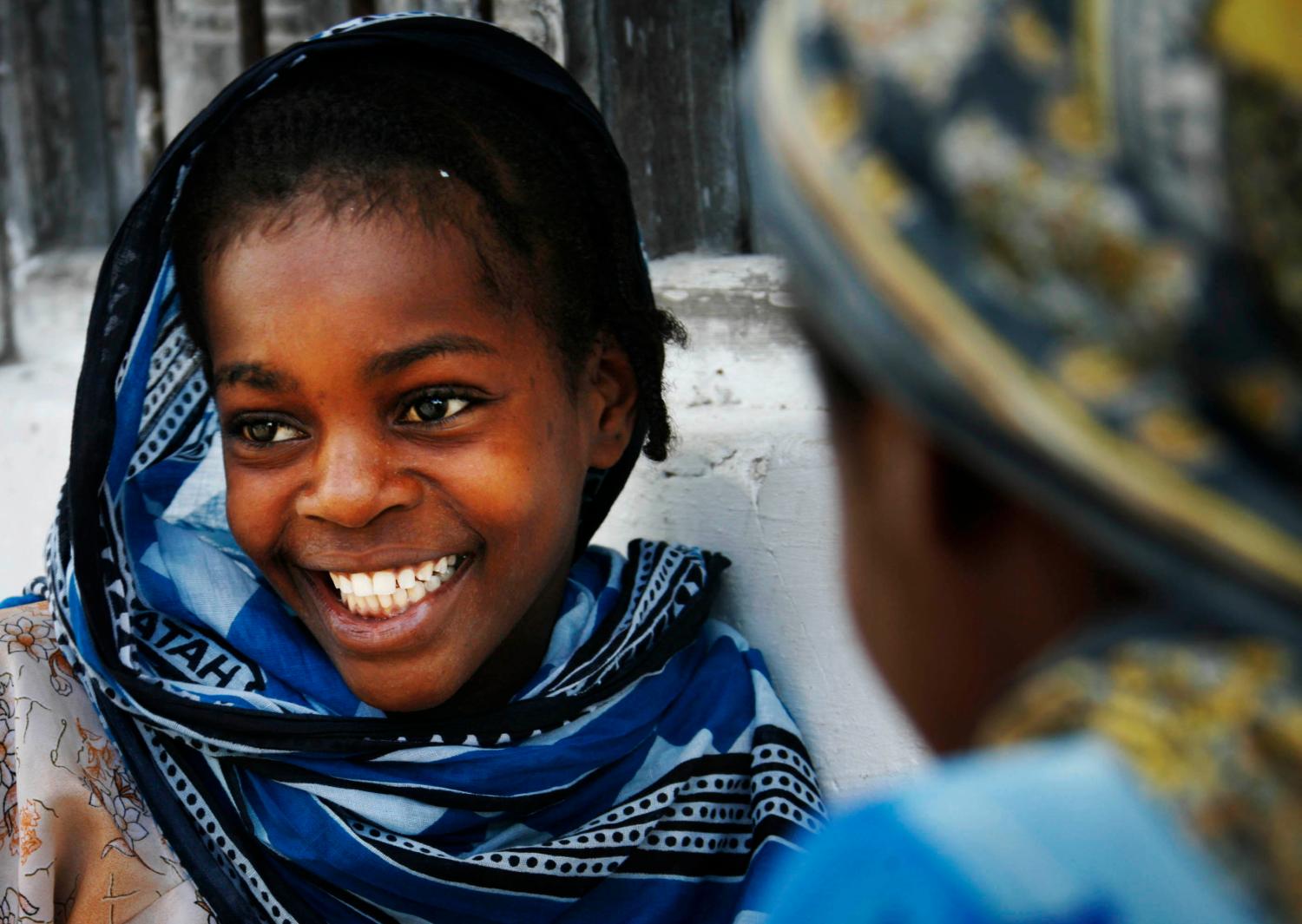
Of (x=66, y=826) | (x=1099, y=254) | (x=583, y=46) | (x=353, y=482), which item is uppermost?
(x=583, y=46)

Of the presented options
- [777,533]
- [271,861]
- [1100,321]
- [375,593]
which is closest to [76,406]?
[375,593]

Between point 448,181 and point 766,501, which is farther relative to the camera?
point 766,501

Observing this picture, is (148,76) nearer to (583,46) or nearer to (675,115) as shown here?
(583,46)

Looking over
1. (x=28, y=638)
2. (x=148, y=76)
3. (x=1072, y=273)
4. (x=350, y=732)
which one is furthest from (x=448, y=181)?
(x=148, y=76)

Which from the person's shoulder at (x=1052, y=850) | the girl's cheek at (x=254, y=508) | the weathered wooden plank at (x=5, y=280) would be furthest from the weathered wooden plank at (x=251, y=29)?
the person's shoulder at (x=1052, y=850)

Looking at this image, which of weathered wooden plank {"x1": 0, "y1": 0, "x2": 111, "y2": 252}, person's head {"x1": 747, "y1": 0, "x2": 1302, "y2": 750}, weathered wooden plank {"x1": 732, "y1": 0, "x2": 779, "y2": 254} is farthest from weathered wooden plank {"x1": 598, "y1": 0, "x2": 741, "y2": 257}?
person's head {"x1": 747, "y1": 0, "x2": 1302, "y2": 750}

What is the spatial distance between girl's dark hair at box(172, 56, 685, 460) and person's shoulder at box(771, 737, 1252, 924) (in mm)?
1210

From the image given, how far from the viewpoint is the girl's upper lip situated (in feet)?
5.50

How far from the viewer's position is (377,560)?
1.68 meters

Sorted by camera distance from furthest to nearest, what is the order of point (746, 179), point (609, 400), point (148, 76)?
point (148, 76), point (746, 179), point (609, 400)

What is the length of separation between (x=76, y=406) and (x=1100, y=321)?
5.08 feet

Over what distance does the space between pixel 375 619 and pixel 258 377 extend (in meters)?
0.33

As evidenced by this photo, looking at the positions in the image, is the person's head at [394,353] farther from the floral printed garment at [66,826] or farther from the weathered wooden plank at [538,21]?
the weathered wooden plank at [538,21]

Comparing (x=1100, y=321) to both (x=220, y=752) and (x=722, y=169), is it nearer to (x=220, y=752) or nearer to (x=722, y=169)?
(x=220, y=752)
